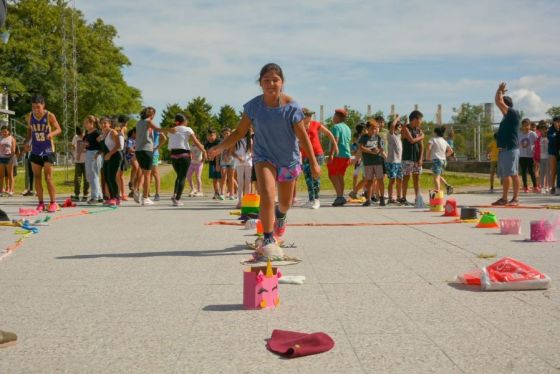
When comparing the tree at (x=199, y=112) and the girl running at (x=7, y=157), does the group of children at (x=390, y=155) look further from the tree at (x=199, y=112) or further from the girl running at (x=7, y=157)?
the tree at (x=199, y=112)

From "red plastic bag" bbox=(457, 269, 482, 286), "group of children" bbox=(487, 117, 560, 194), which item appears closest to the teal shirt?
"group of children" bbox=(487, 117, 560, 194)

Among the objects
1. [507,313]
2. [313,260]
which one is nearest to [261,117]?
[313,260]

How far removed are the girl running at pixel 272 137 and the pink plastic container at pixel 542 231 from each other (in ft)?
10.0

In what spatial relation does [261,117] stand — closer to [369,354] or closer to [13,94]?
[369,354]

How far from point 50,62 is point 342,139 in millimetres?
51723

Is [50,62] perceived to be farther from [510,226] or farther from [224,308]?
[224,308]

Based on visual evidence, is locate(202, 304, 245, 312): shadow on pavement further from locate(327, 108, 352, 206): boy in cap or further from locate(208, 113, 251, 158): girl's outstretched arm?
locate(327, 108, 352, 206): boy in cap

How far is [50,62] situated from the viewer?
61.9 metres

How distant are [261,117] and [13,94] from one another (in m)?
56.8

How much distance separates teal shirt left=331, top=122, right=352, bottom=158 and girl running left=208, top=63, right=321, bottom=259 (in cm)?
814

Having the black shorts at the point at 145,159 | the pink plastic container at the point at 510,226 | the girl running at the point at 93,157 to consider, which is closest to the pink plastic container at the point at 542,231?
the pink plastic container at the point at 510,226

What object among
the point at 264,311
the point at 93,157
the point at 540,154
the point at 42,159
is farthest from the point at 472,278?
the point at 540,154

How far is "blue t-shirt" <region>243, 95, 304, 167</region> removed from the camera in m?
→ 7.15

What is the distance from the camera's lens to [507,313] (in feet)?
15.0
